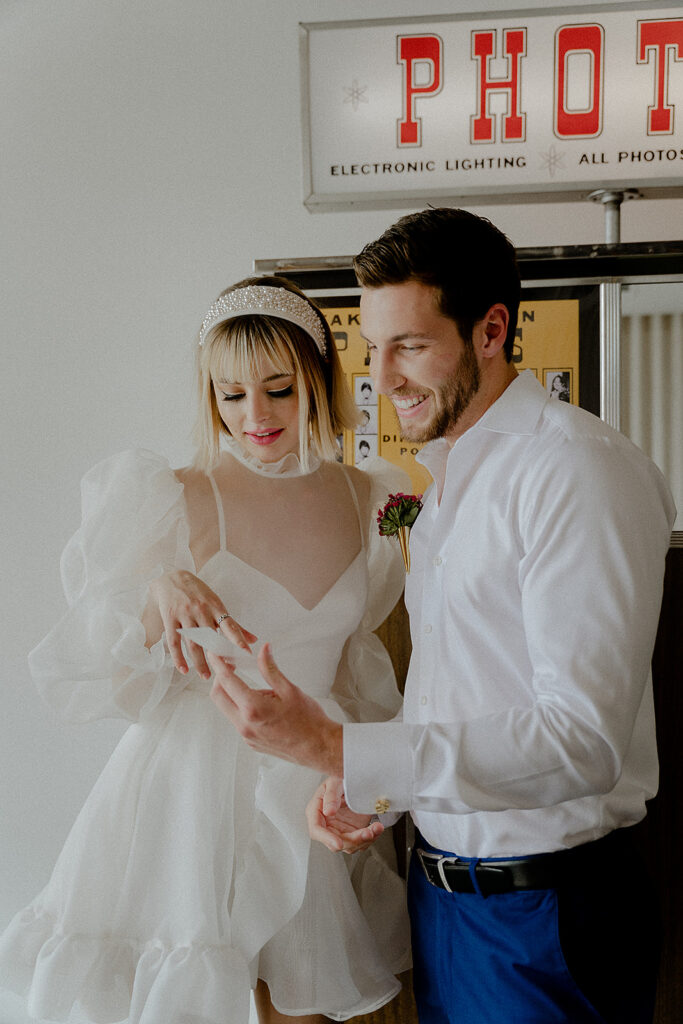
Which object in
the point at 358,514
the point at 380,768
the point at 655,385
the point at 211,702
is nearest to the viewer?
the point at 380,768

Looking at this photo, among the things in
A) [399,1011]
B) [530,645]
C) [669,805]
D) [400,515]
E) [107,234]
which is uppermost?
[107,234]

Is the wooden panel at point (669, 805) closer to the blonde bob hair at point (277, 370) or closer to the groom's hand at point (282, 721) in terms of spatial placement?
the blonde bob hair at point (277, 370)

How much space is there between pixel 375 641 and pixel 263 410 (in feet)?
1.74

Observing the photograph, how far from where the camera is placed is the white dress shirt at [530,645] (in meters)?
1.12

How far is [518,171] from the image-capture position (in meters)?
2.10

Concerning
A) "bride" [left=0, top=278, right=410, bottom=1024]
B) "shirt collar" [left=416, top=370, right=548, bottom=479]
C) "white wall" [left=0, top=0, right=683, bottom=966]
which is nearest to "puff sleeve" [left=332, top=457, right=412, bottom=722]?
"bride" [left=0, top=278, right=410, bottom=1024]

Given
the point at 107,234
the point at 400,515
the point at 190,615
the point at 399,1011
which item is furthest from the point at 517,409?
the point at 107,234

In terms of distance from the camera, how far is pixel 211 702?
1.67 meters

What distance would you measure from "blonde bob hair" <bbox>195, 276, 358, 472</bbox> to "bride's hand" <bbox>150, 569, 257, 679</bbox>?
0.30m

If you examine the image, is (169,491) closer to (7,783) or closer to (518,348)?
(518,348)

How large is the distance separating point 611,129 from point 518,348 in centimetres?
53

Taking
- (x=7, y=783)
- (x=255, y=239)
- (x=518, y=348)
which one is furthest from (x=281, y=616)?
(x=7, y=783)

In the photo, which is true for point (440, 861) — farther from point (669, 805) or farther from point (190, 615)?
point (669, 805)

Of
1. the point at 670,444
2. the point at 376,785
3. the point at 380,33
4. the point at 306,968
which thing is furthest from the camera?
the point at 670,444
